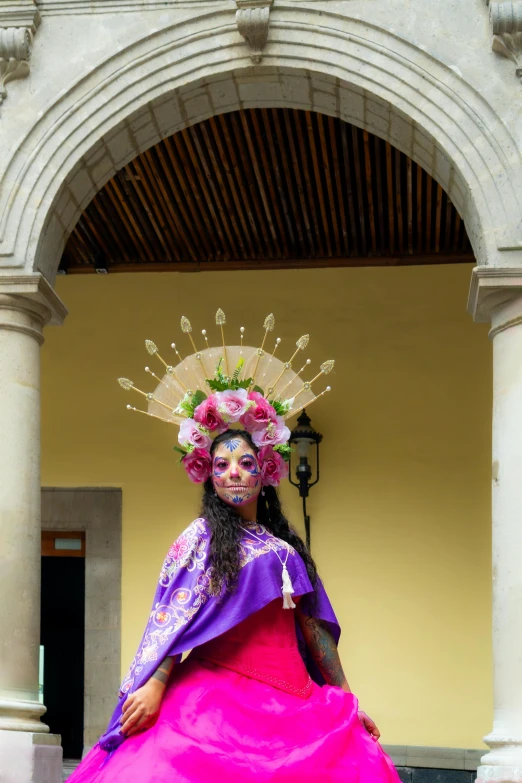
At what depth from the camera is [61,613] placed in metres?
8.20

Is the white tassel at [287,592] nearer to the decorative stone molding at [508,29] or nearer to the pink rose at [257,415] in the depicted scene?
the pink rose at [257,415]

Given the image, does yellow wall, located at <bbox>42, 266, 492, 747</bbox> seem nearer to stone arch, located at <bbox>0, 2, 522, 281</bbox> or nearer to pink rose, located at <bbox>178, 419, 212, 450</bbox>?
stone arch, located at <bbox>0, 2, 522, 281</bbox>

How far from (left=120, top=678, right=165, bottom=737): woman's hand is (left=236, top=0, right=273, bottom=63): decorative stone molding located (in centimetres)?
310

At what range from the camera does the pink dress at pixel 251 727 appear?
4172 millimetres

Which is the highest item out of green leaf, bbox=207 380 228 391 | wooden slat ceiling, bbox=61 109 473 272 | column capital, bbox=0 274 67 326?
wooden slat ceiling, bbox=61 109 473 272

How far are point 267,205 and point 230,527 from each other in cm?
339

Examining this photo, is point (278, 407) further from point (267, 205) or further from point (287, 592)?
point (267, 205)

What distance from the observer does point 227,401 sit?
492 cm

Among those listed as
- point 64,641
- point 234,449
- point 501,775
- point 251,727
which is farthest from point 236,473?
point 64,641

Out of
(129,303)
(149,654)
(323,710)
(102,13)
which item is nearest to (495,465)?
(323,710)

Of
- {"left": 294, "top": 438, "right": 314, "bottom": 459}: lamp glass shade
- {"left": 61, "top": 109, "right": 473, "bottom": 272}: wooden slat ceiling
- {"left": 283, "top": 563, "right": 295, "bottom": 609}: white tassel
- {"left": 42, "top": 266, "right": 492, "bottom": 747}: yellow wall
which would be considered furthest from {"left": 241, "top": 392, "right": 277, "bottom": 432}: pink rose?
{"left": 42, "top": 266, "right": 492, "bottom": 747}: yellow wall

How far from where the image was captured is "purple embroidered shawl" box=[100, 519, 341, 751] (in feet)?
14.7

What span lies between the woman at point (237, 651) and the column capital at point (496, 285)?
1080 millimetres

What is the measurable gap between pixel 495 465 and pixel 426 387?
235 centimetres
